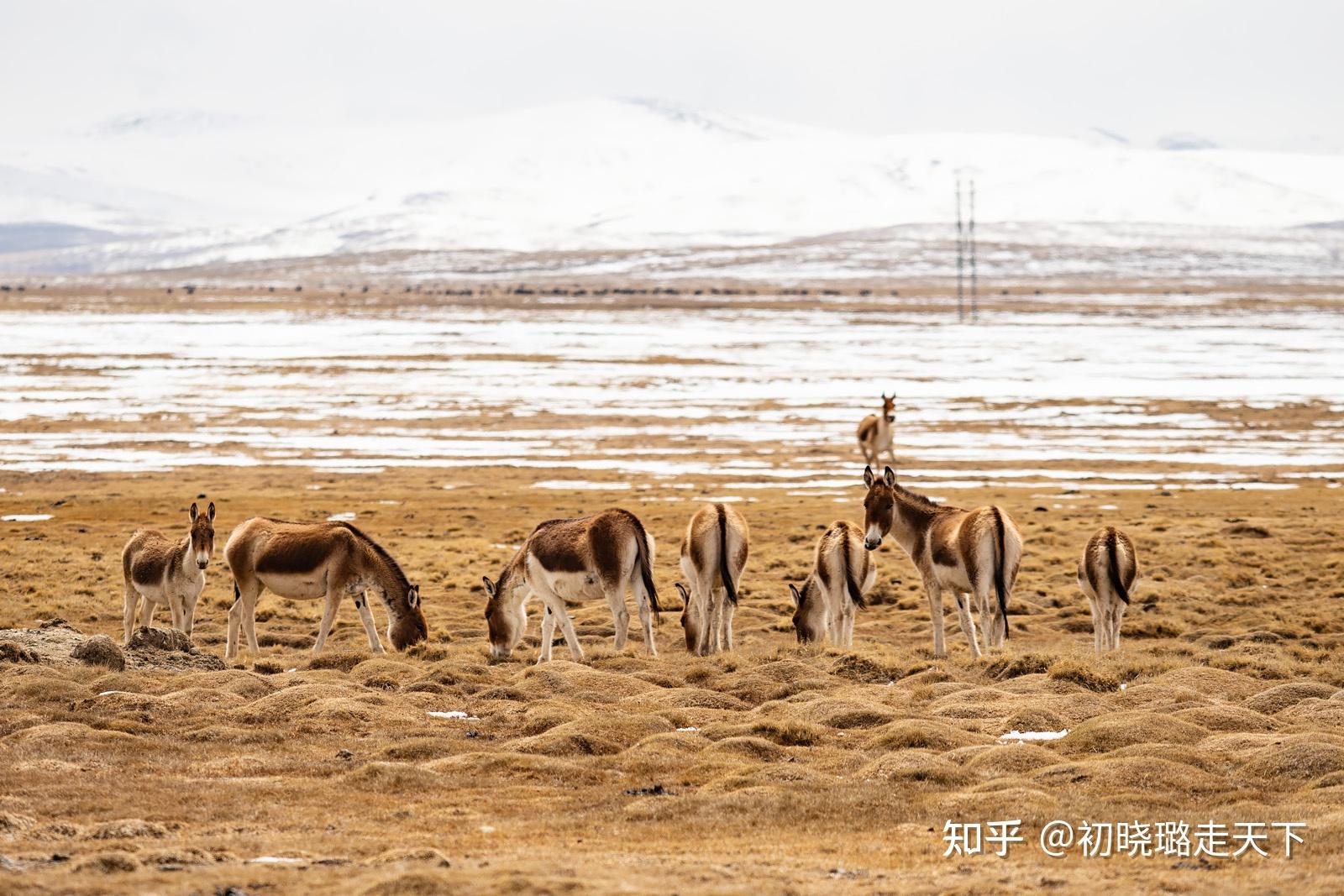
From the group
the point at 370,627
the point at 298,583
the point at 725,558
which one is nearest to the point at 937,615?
the point at 725,558

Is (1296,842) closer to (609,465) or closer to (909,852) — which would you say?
(909,852)

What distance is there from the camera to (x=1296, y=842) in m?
10.3

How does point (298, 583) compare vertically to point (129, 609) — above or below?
above

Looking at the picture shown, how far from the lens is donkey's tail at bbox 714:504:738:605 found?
18.5m

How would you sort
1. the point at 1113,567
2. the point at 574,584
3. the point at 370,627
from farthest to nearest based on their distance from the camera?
the point at 370,627
the point at 1113,567
the point at 574,584

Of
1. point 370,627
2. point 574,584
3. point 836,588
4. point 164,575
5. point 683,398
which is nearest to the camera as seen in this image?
point 574,584

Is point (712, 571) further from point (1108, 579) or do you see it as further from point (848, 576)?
point (1108, 579)

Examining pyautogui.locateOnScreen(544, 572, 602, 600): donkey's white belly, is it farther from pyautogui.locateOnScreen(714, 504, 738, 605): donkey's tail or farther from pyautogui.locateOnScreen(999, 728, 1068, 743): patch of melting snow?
pyautogui.locateOnScreen(999, 728, 1068, 743): patch of melting snow

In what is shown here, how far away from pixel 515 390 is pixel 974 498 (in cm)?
3092

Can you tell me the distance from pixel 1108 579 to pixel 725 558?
4.79 meters

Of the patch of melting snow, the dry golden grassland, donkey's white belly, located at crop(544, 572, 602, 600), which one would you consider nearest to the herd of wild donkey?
donkey's white belly, located at crop(544, 572, 602, 600)

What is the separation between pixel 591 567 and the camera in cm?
1822

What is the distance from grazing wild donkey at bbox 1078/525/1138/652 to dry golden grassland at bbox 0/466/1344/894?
643 mm

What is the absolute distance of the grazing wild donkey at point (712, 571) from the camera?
18703mm
